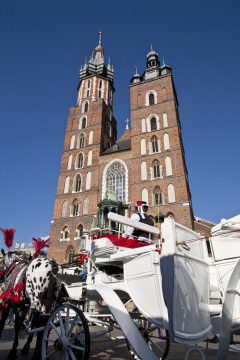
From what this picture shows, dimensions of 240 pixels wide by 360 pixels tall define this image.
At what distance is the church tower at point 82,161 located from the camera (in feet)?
67.1

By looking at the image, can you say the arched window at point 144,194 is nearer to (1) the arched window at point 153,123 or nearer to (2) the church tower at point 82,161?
(2) the church tower at point 82,161

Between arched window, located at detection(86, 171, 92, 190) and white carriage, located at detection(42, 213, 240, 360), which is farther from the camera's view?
arched window, located at detection(86, 171, 92, 190)

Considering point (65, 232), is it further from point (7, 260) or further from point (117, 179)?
point (7, 260)

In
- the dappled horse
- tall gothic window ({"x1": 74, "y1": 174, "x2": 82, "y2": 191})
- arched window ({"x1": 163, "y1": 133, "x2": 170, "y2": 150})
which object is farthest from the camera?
tall gothic window ({"x1": 74, "y1": 174, "x2": 82, "y2": 191})

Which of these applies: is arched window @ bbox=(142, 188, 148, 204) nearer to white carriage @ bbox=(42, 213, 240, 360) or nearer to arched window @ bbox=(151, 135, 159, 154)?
arched window @ bbox=(151, 135, 159, 154)

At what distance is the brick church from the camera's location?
1888 centimetres

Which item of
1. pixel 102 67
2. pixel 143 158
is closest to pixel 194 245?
pixel 143 158

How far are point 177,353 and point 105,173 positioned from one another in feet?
58.8

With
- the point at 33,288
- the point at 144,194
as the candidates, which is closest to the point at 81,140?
the point at 144,194

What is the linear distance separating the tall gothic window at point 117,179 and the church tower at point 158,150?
1122 millimetres

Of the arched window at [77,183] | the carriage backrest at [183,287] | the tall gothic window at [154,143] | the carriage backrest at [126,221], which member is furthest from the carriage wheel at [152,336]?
the arched window at [77,183]

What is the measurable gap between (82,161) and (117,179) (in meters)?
4.90

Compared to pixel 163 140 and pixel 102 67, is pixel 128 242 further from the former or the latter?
pixel 102 67

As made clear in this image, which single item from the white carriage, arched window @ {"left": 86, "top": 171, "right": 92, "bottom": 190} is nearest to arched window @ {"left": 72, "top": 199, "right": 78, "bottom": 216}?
arched window @ {"left": 86, "top": 171, "right": 92, "bottom": 190}
